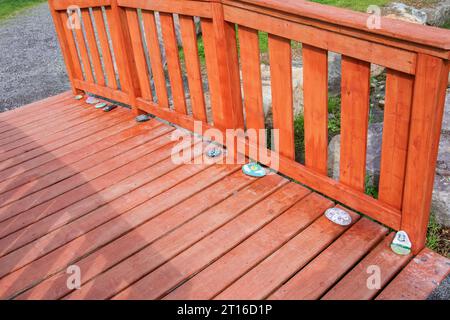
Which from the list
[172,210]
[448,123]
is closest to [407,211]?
[172,210]

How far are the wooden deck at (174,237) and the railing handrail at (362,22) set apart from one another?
112 cm

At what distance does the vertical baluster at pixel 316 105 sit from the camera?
8.41ft

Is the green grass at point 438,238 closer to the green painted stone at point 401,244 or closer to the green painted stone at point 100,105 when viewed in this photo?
the green painted stone at point 401,244

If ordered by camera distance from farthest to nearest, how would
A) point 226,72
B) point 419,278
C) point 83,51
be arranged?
1. point 83,51
2. point 226,72
3. point 419,278

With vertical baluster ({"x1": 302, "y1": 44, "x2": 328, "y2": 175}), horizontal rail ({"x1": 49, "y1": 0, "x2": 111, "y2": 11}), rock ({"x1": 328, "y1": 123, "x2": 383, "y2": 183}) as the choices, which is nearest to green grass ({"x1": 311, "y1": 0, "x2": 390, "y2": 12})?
rock ({"x1": 328, "y1": 123, "x2": 383, "y2": 183})

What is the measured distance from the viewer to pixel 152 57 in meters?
3.90

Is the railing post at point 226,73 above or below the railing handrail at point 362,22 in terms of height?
below

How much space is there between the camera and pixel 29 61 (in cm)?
904

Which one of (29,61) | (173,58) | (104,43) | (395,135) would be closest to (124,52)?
(104,43)

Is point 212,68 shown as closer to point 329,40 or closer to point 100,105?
point 329,40

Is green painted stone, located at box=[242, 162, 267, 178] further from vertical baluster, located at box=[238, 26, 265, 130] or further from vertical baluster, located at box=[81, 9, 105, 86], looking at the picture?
vertical baluster, located at box=[81, 9, 105, 86]

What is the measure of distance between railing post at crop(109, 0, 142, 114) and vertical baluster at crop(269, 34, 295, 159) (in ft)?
5.71

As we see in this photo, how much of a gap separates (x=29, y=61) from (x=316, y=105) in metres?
7.83

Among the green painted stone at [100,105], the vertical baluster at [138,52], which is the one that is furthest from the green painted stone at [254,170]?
the green painted stone at [100,105]
